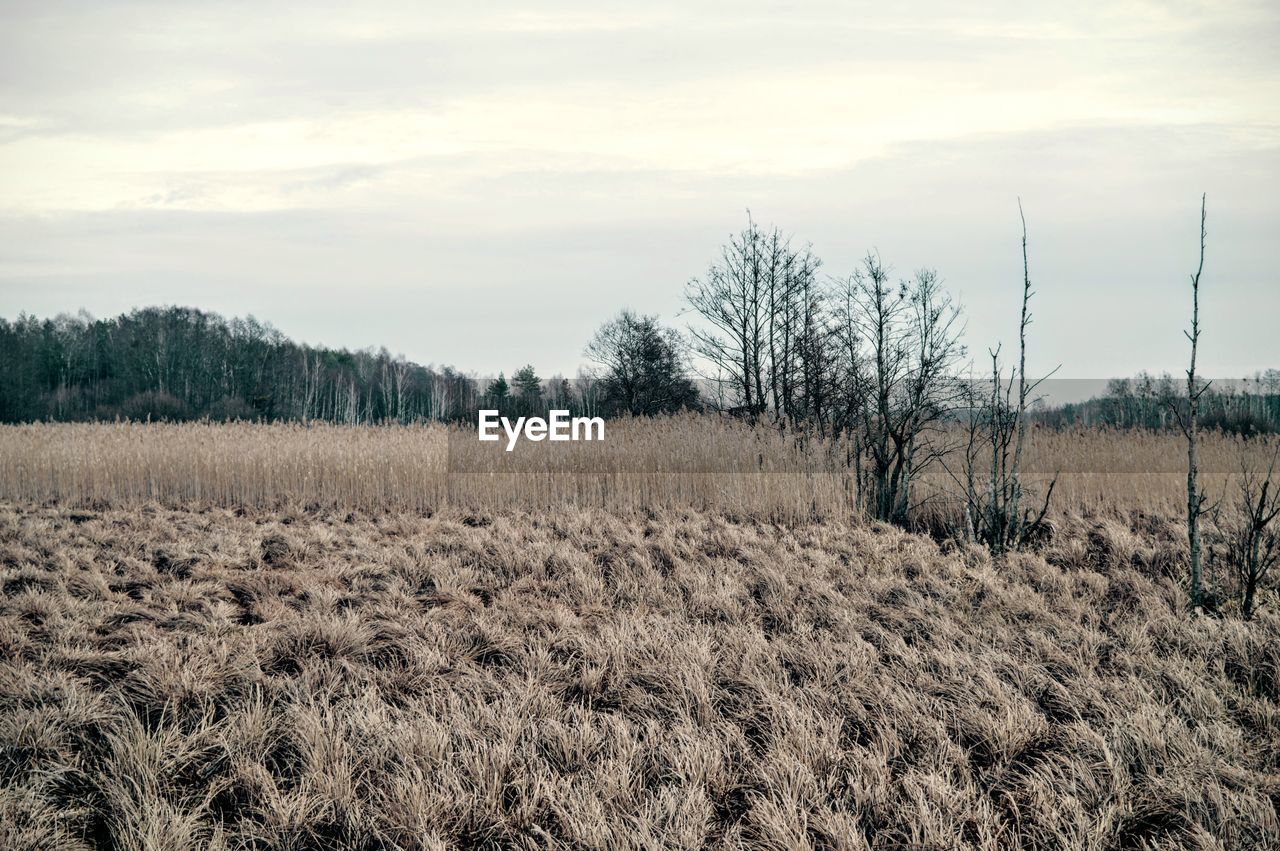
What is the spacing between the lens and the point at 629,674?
13.8ft

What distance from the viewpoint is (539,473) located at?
11.3 m

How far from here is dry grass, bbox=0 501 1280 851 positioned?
289cm

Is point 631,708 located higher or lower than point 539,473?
lower

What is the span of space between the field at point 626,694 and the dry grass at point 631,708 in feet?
0.06

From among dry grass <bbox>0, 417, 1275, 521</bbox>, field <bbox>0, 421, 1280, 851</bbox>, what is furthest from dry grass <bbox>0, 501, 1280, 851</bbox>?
dry grass <bbox>0, 417, 1275, 521</bbox>

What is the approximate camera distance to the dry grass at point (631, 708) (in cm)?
289

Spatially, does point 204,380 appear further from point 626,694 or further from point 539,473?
point 626,694

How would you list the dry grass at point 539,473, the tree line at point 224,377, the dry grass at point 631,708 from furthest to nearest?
the tree line at point 224,377
the dry grass at point 539,473
the dry grass at point 631,708

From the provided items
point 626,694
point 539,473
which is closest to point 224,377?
point 539,473

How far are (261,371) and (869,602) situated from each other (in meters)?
49.0

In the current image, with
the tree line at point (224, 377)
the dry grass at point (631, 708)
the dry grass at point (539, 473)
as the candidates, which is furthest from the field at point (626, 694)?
the tree line at point (224, 377)

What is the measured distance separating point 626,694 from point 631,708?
13 centimetres

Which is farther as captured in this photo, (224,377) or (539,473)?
(224,377)

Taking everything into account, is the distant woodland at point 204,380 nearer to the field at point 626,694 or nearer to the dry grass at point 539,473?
the dry grass at point 539,473
